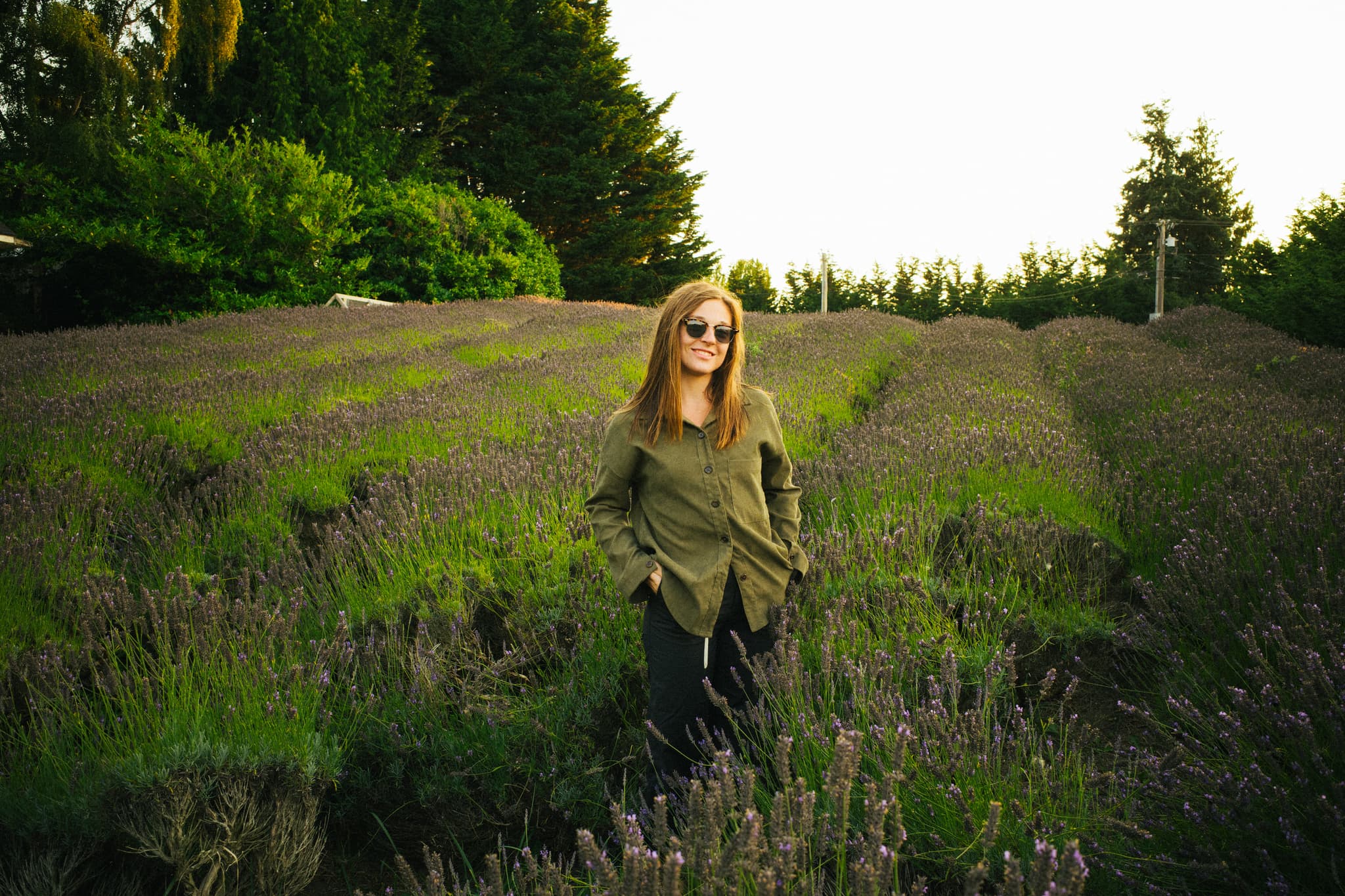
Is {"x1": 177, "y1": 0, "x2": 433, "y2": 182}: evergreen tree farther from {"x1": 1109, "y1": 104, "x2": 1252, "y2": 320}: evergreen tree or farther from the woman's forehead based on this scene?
{"x1": 1109, "y1": 104, "x2": 1252, "y2": 320}: evergreen tree

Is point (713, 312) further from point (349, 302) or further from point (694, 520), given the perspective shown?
point (349, 302)

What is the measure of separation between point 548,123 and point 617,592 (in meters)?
31.2

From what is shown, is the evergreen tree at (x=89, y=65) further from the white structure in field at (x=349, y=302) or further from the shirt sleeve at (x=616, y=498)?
the shirt sleeve at (x=616, y=498)

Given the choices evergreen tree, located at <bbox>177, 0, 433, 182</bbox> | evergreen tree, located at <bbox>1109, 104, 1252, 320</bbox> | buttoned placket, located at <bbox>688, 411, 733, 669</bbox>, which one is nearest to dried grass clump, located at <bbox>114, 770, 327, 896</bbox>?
buttoned placket, located at <bbox>688, 411, 733, 669</bbox>

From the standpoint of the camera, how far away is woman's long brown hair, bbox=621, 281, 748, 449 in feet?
7.25

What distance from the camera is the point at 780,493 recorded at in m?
2.38

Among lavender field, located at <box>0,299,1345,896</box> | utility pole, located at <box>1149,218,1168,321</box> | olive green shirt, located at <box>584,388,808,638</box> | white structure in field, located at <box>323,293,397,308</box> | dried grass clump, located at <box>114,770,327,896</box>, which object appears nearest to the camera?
lavender field, located at <box>0,299,1345,896</box>

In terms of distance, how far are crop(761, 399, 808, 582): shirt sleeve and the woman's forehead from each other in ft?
1.02

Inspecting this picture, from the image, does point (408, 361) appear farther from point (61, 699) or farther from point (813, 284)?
point (813, 284)

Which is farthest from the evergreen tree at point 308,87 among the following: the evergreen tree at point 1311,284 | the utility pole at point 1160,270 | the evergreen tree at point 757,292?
the utility pole at point 1160,270

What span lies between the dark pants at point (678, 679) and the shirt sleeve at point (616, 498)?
16 centimetres

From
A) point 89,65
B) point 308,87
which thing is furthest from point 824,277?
point 89,65

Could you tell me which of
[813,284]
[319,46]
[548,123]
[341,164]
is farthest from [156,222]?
[813,284]

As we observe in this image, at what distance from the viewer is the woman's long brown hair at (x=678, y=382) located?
87.0 inches
